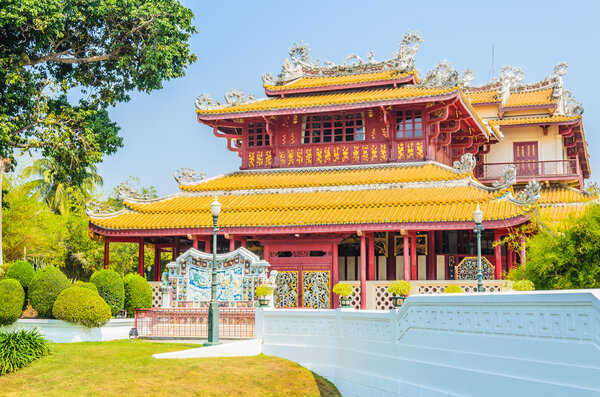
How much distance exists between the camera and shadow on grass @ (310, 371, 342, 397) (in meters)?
18.9

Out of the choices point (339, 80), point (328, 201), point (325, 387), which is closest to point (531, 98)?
point (339, 80)

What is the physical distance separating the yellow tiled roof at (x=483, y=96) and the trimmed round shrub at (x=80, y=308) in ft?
71.4

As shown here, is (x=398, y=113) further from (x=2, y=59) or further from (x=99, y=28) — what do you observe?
(x=2, y=59)

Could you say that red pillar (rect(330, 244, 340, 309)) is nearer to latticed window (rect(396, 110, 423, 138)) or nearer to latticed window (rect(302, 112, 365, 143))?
latticed window (rect(302, 112, 365, 143))

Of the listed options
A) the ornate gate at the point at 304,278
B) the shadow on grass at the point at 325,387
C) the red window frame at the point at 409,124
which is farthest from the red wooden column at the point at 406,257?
the shadow on grass at the point at 325,387

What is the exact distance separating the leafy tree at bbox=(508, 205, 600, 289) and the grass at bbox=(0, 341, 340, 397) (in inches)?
245

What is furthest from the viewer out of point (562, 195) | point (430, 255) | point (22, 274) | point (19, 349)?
point (562, 195)

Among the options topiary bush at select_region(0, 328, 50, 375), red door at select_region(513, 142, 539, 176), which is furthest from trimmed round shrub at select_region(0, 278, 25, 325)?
red door at select_region(513, 142, 539, 176)

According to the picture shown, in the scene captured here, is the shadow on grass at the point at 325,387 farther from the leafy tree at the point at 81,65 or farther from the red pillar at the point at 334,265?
the leafy tree at the point at 81,65

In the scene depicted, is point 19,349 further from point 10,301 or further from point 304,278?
point 304,278

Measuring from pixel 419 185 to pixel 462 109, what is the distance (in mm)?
4393

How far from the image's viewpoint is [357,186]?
28.0 meters

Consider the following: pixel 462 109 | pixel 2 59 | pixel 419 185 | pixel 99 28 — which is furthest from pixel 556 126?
pixel 2 59

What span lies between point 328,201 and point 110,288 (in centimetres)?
815
